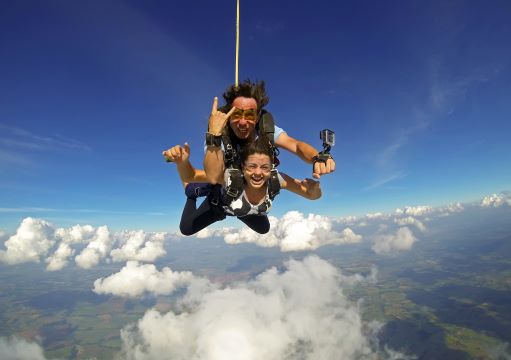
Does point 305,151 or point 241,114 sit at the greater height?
point 241,114

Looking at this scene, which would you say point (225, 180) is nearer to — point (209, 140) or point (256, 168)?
point (256, 168)

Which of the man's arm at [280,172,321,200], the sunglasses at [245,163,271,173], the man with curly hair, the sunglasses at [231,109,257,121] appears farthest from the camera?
the man's arm at [280,172,321,200]

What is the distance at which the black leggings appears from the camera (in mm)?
5836

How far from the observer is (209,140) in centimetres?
301

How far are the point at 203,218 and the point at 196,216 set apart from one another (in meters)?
0.17

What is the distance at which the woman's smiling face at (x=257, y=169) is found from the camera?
412cm

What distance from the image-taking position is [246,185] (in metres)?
4.45

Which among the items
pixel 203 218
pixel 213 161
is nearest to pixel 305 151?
pixel 213 161

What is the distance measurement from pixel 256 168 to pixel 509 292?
237 m

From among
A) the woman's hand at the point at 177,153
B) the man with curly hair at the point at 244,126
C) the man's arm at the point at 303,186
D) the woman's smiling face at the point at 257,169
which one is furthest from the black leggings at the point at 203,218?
the woman's hand at the point at 177,153

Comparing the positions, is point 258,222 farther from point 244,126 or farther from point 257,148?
point 244,126

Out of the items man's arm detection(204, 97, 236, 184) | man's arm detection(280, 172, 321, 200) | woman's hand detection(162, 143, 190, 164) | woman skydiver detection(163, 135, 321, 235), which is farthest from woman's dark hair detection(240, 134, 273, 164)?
woman's hand detection(162, 143, 190, 164)

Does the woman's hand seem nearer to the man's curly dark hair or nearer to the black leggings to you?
the man's curly dark hair

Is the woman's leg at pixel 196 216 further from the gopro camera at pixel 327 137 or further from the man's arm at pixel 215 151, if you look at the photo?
the gopro camera at pixel 327 137
